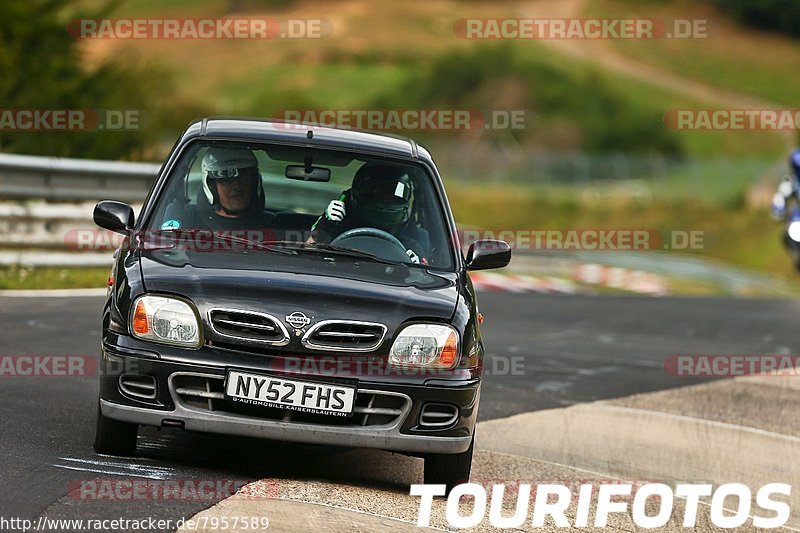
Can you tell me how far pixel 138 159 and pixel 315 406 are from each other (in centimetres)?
1416

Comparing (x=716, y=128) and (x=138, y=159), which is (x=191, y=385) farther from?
(x=716, y=128)

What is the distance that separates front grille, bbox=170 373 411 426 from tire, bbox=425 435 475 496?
41 cm

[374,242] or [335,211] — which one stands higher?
[335,211]

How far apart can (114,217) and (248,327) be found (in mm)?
1304

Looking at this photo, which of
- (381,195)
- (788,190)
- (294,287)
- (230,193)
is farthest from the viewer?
(788,190)

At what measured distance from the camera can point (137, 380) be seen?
244 inches

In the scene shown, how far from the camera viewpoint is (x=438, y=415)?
635 centimetres

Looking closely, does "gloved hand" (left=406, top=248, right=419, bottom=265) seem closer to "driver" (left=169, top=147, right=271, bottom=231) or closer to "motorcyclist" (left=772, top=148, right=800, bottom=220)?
"driver" (left=169, top=147, right=271, bottom=231)

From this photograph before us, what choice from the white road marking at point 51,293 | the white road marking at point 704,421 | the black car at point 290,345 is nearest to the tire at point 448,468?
the black car at point 290,345

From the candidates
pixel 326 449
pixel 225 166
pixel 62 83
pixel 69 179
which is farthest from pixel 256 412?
pixel 62 83

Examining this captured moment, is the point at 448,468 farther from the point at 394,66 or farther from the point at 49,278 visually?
the point at 394,66

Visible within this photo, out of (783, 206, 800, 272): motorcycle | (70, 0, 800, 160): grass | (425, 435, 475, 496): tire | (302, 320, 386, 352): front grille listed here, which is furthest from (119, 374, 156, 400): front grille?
(70, 0, 800, 160): grass

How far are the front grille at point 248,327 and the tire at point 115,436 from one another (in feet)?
2.14

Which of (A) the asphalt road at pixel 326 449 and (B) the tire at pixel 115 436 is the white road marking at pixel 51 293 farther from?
(B) the tire at pixel 115 436
